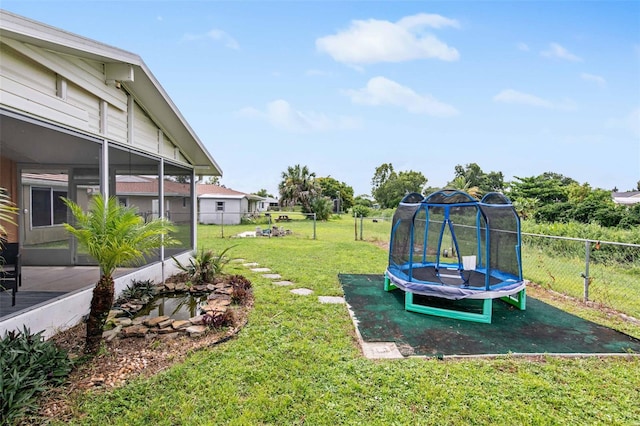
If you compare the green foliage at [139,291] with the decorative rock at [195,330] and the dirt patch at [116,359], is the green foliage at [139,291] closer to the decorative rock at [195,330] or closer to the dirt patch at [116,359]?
the dirt patch at [116,359]

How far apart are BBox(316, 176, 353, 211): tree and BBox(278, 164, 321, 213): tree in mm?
20565

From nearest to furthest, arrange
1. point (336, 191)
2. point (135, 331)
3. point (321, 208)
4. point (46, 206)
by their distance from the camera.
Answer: point (135, 331) < point (46, 206) < point (321, 208) < point (336, 191)

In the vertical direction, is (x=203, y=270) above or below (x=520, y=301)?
above

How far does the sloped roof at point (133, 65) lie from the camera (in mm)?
2773

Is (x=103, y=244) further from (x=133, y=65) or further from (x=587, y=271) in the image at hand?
(x=587, y=271)

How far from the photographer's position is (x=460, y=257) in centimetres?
651

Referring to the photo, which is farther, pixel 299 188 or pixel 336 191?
pixel 336 191

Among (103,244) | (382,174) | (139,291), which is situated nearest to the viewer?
(103,244)

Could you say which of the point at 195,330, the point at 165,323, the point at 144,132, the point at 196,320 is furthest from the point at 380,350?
the point at 144,132

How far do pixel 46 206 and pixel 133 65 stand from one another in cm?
562

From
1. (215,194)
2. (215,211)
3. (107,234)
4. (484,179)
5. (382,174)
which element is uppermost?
(382,174)

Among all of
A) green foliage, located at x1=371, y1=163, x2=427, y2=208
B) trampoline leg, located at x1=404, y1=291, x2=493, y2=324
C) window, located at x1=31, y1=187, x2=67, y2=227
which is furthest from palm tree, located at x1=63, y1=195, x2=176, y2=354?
green foliage, located at x1=371, y1=163, x2=427, y2=208

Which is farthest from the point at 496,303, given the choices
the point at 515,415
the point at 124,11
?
the point at 124,11

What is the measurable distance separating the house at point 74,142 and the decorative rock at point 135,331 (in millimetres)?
694
